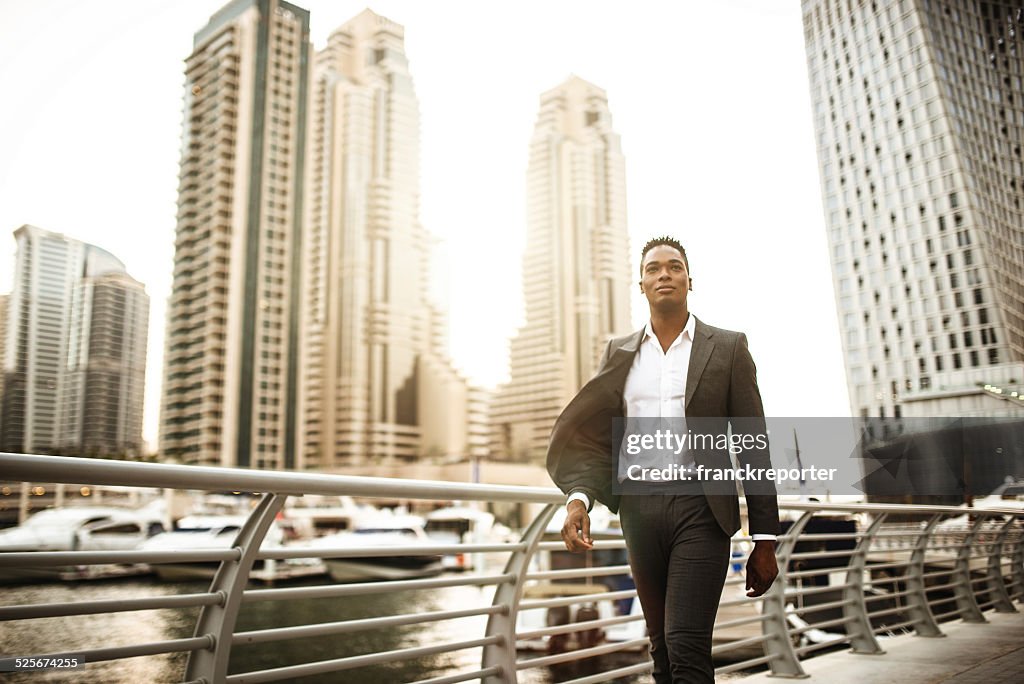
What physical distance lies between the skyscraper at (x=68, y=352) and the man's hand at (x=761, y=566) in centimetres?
7452

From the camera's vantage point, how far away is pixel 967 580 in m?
5.52

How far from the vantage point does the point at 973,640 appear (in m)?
4.66

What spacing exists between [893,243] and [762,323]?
2105mm

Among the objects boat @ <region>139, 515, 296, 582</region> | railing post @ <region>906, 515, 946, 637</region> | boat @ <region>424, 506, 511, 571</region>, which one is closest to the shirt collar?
railing post @ <region>906, 515, 946, 637</region>

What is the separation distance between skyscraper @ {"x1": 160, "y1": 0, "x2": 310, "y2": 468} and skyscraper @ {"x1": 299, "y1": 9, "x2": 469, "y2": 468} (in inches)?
186

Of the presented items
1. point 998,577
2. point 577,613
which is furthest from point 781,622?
point 577,613

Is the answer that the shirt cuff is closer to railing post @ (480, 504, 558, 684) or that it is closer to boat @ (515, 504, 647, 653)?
railing post @ (480, 504, 558, 684)

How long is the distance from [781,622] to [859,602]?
0.86m

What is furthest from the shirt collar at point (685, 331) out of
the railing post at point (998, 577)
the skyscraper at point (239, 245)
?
the skyscraper at point (239, 245)

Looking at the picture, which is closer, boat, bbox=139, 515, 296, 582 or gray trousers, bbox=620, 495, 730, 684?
gray trousers, bbox=620, 495, 730, 684

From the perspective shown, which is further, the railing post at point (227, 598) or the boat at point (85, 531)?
the boat at point (85, 531)

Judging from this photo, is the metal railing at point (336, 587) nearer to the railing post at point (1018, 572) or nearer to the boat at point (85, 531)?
the railing post at point (1018, 572)

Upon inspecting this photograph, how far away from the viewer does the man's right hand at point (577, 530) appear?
182 cm

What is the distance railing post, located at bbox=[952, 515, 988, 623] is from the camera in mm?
5504
